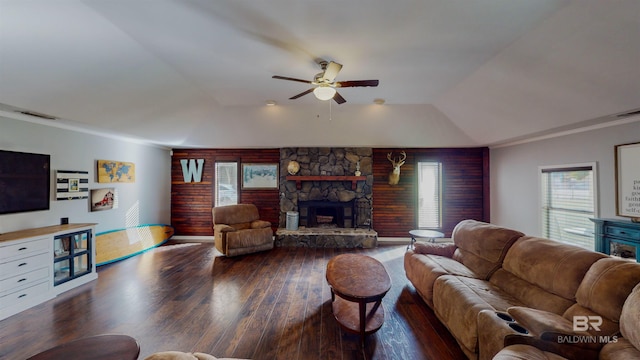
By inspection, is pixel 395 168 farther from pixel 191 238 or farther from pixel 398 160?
pixel 191 238

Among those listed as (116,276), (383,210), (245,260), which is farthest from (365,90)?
(116,276)

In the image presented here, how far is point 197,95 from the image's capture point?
3934 mm

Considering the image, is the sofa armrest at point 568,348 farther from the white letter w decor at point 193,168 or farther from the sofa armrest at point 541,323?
the white letter w decor at point 193,168

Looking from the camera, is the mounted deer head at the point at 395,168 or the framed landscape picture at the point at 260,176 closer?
the mounted deer head at the point at 395,168

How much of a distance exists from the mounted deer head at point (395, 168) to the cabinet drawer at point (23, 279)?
617cm

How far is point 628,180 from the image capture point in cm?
303

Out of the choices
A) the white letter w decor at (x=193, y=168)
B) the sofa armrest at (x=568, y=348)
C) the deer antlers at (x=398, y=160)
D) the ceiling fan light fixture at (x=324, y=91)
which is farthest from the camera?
the white letter w decor at (x=193, y=168)

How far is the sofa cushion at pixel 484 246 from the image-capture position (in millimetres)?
2564

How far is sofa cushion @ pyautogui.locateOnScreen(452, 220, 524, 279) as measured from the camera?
Result: 2.56m

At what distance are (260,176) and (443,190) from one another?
15.7 ft

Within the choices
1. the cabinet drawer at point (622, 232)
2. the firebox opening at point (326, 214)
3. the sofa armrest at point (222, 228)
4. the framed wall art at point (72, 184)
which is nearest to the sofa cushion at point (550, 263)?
the cabinet drawer at point (622, 232)

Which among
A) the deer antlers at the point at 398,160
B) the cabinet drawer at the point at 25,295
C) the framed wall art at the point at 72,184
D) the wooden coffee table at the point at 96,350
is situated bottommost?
the cabinet drawer at the point at 25,295

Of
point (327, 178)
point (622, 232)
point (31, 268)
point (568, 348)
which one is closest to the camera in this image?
point (568, 348)

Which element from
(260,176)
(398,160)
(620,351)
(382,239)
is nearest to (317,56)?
(620,351)
